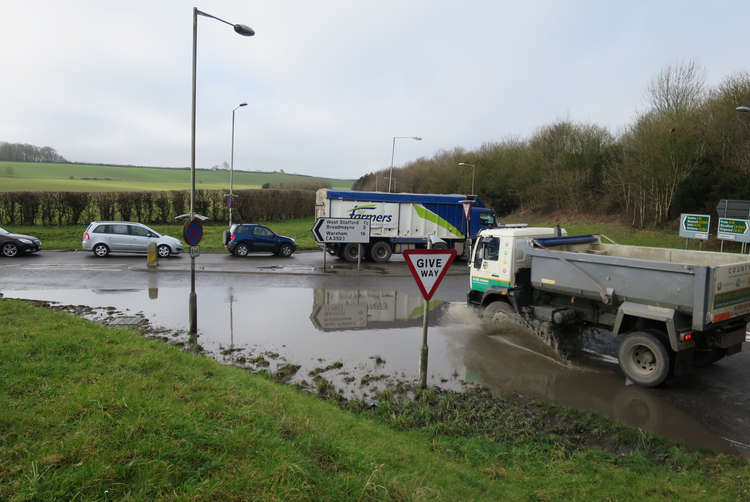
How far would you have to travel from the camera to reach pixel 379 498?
11.4 feet

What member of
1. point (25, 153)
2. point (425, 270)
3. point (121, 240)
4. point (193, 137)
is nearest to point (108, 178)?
point (25, 153)

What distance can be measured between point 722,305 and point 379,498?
21.4ft

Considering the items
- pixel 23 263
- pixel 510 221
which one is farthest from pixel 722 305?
pixel 510 221

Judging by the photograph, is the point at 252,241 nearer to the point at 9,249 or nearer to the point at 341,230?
the point at 341,230

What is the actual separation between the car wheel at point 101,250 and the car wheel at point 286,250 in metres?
7.55

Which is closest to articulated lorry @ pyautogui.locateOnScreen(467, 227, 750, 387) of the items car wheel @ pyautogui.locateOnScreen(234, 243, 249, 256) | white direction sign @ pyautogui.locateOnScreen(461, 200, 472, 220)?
white direction sign @ pyautogui.locateOnScreen(461, 200, 472, 220)

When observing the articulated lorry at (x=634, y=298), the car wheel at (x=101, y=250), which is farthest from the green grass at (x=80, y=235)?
the articulated lorry at (x=634, y=298)

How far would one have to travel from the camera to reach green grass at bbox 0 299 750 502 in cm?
329

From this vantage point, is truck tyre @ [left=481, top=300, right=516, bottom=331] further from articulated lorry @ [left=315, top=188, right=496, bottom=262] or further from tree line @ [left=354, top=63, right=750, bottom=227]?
tree line @ [left=354, top=63, right=750, bottom=227]

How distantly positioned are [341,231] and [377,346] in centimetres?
1090

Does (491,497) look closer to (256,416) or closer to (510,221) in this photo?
(256,416)

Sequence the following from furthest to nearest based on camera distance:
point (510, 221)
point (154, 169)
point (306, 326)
→ point (154, 169)
point (510, 221)
point (306, 326)

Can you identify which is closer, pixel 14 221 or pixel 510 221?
pixel 14 221

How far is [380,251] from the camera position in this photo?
Result: 2308 centimetres
